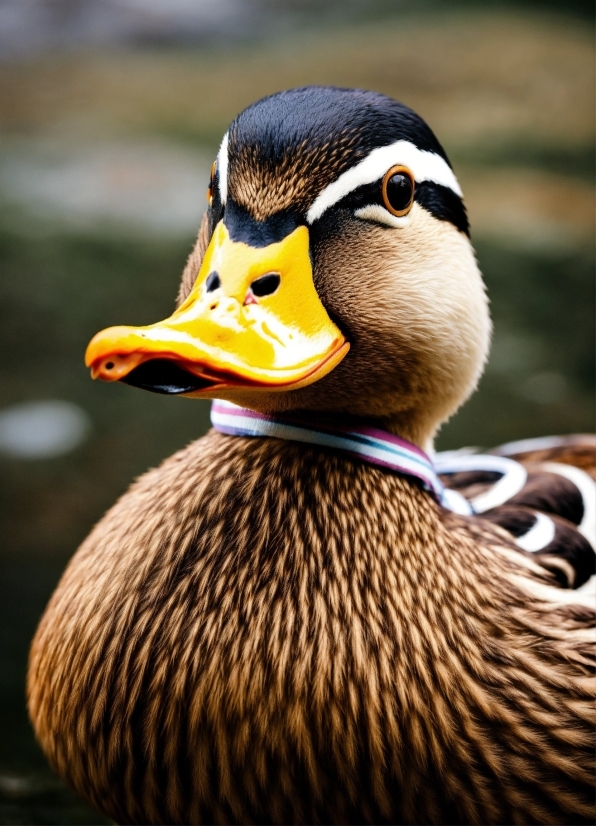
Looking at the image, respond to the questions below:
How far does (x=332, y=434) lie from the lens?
1.04 m

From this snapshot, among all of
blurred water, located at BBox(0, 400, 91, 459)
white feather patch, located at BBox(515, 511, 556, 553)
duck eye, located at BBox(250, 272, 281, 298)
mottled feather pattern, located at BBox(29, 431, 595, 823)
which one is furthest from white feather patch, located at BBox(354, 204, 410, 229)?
blurred water, located at BBox(0, 400, 91, 459)

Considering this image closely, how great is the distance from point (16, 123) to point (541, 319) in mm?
2364

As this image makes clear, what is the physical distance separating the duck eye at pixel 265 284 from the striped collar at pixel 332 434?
0.64 ft

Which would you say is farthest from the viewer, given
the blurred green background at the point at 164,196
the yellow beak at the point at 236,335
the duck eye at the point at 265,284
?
the blurred green background at the point at 164,196

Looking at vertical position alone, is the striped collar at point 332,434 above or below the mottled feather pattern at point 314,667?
above

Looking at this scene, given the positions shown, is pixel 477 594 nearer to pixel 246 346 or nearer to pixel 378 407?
pixel 378 407

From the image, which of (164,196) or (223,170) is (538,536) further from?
(164,196)

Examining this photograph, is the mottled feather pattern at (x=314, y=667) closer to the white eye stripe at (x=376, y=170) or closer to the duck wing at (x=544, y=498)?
the duck wing at (x=544, y=498)

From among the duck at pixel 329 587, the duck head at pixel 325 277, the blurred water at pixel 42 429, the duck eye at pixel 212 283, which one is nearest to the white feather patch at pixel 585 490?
the duck at pixel 329 587

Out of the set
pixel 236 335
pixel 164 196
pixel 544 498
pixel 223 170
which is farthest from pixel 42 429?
pixel 236 335

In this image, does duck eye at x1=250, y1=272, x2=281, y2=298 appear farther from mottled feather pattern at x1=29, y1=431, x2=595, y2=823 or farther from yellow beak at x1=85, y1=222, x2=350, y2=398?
mottled feather pattern at x1=29, y1=431, x2=595, y2=823

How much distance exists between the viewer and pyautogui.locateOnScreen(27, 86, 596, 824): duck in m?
0.95

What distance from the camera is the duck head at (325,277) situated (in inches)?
32.7

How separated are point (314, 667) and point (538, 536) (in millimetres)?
434
